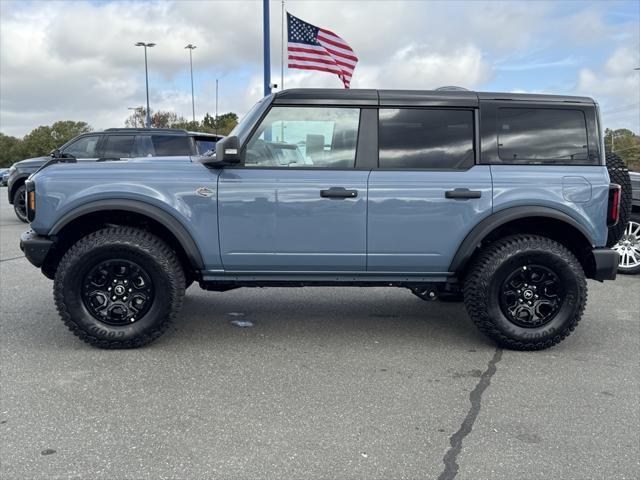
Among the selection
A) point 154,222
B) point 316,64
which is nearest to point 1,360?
point 154,222

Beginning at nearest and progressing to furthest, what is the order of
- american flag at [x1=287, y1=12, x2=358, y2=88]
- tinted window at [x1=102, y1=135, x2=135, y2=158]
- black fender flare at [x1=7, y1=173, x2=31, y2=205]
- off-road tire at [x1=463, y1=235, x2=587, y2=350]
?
off-road tire at [x1=463, y1=235, x2=587, y2=350]
tinted window at [x1=102, y1=135, x2=135, y2=158]
american flag at [x1=287, y1=12, x2=358, y2=88]
black fender flare at [x1=7, y1=173, x2=31, y2=205]

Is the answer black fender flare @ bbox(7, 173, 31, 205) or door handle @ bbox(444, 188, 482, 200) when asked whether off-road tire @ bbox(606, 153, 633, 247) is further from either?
black fender flare @ bbox(7, 173, 31, 205)

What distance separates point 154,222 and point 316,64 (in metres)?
7.84

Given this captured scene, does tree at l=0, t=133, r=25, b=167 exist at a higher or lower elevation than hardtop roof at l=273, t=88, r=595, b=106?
higher

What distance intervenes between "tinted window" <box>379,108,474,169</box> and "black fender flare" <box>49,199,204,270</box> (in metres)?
1.55

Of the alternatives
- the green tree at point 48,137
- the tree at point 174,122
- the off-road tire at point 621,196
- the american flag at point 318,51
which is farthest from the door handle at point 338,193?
the green tree at point 48,137

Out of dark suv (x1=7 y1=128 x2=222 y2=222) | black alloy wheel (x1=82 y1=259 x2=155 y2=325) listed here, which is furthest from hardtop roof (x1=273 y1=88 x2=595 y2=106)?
dark suv (x1=7 y1=128 x2=222 y2=222)

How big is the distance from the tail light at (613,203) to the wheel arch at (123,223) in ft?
9.98

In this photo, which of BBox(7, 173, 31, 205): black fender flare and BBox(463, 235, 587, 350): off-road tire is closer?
BBox(463, 235, 587, 350): off-road tire

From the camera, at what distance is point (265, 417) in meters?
3.12

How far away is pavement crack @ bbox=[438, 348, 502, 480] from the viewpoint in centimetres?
262

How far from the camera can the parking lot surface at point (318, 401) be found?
266 centimetres

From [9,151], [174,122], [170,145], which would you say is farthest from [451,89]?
[9,151]

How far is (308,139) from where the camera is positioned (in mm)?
4215
